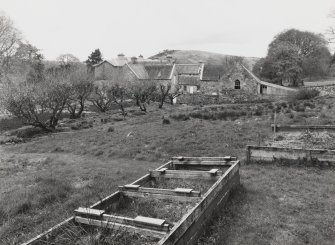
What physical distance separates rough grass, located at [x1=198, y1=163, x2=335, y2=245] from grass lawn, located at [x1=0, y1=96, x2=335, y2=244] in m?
0.02

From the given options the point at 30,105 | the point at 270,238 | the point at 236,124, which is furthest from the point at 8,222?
the point at 30,105

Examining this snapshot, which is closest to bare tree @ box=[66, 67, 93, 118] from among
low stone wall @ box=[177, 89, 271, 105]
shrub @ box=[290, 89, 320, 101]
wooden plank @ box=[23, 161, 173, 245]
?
low stone wall @ box=[177, 89, 271, 105]

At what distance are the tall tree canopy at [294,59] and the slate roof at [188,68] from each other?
12.1 m

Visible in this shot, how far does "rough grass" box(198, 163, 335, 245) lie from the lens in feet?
18.9

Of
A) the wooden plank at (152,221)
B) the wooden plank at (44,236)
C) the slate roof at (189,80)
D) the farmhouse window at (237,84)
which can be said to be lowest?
the wooden plank at (44,236)

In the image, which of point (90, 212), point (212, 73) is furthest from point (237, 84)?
point (90, 212)

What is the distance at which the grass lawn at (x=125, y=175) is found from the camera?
6574 millimetres

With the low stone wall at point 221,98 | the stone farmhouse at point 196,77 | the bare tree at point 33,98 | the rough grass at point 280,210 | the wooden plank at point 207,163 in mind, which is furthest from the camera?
the stone farmhouse at point 196,77

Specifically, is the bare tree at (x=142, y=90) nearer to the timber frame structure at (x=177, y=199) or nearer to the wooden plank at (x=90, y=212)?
the timber frame structure at (x=177, y=199)

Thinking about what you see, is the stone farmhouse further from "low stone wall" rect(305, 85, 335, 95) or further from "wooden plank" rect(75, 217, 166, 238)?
"wooden plank" rect(75, 217, 166, 238)

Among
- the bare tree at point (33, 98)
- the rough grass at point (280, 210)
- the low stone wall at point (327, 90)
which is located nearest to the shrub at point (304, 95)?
the low stone wall at point (327, 90)

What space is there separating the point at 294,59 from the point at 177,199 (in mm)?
50619

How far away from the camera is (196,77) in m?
57.8

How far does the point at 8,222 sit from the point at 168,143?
27.4 feet
